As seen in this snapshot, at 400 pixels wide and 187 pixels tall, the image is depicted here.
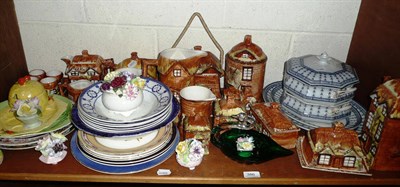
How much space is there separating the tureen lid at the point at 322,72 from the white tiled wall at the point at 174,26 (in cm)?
22

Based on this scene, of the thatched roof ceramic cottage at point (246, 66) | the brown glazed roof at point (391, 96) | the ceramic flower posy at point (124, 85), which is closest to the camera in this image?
the brown glazed roof at point (391, 96)

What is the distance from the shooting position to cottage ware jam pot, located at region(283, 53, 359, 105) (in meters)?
1.10

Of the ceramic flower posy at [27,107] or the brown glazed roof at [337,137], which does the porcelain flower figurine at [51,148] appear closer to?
the ceramic flower posy at [27,107]

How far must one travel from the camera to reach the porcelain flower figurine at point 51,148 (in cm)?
100

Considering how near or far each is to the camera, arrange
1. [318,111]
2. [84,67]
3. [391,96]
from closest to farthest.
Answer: [391,96] → [318,111] → [84,67]

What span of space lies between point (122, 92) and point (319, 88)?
0.61 m

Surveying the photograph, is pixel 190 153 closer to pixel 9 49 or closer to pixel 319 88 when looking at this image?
pixel 319 88

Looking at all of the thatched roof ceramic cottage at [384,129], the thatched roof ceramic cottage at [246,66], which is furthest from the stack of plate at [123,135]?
the thatched roof ceramic cottage at [384,129]

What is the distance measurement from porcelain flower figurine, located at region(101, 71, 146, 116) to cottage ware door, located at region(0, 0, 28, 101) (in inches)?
19.3

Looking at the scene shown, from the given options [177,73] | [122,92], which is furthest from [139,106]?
[177,73]

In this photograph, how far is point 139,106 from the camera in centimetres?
108

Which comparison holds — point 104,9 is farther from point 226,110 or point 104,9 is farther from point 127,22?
point 226,110

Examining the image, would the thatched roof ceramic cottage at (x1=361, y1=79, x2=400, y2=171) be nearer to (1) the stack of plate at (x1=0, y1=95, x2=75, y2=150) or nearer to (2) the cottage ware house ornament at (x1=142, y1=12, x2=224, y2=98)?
(2) the cottage ware house ornament at (x1=142, y1=12, x2=224, y2=98)

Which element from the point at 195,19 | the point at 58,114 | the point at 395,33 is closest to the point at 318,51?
the point at 395,33
